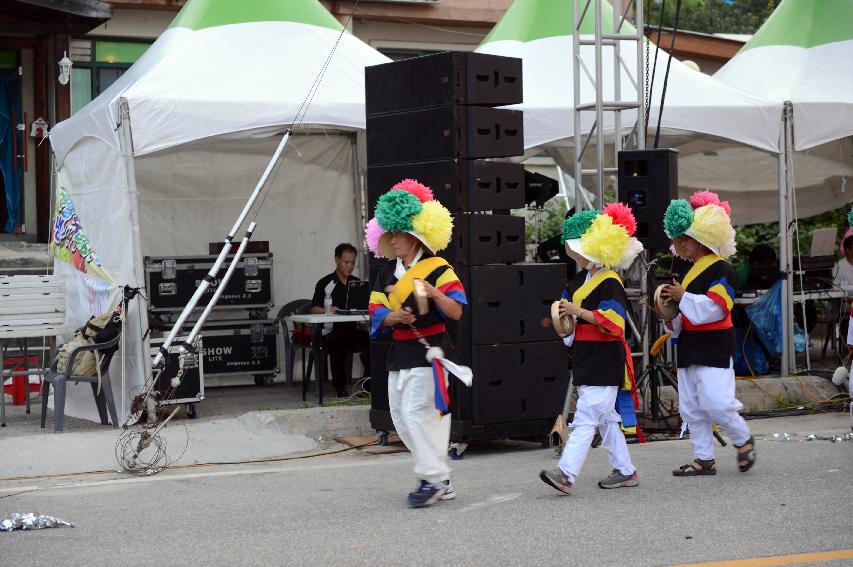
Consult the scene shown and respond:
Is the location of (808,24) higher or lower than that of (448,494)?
higher

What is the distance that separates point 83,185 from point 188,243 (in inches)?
95.5

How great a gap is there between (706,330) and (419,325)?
2143 millimetres

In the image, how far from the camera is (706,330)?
873 cm

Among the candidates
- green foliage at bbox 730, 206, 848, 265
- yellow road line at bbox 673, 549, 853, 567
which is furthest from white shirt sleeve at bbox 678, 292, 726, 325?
A: green foliage at bbox 730, 206, 848, 265

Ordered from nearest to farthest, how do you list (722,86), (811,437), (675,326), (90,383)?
(675,326)
(811,437)
(90,383)
(722,86)

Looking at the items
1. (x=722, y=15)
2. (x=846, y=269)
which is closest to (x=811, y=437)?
(x=846, y=269)

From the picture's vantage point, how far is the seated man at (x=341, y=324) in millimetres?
13344

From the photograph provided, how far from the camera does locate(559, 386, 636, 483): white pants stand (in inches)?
311

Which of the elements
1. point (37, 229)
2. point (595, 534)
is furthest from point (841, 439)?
point (37, 229)

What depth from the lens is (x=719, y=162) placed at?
60.5 feet

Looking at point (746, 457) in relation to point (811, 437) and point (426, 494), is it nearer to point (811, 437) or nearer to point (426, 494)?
point (811, 437)

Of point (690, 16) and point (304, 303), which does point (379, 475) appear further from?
point (690, 16)

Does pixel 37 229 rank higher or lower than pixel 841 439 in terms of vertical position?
higher

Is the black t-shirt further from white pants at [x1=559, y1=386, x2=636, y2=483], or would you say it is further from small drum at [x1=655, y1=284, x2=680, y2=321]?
white pants at [x1=559, y1=386, x2=636, y2=483]
